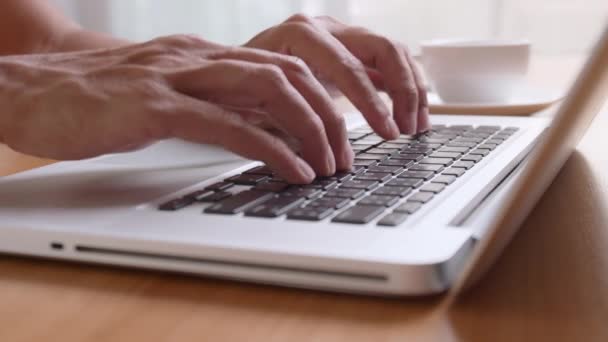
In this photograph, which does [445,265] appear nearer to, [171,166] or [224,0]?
[171,166]

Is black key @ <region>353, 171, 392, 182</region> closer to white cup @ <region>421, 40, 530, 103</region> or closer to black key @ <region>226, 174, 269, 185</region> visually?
black key @ <region>226, 174, 269, 185</region>

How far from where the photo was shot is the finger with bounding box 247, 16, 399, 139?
0.72 m

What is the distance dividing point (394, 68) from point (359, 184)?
31 cm

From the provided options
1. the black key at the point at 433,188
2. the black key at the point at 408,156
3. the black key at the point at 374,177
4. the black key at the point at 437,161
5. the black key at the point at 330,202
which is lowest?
the black key at the point at 408,156

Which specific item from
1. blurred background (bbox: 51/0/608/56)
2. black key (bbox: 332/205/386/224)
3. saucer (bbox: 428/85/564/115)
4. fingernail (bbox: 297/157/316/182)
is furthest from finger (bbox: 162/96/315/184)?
blurred background (bbox: 51/0/608/56)

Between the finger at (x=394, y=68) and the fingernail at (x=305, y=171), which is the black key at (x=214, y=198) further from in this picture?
the finger at (x=394, y=68)

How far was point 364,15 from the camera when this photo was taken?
213 cm

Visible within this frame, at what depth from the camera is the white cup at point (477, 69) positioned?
1111 millimetres

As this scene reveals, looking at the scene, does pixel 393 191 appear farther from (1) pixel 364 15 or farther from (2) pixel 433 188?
(1) pixel 364 15

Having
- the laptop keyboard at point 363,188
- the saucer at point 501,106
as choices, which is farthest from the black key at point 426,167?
the saucer at point 501,106

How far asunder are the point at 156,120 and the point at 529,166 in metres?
0.31

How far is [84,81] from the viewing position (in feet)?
1.99

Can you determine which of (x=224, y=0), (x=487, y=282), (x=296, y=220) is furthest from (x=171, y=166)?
(x=224, y=0)

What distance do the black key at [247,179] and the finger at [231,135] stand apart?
0.06ft
